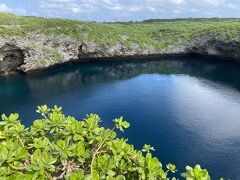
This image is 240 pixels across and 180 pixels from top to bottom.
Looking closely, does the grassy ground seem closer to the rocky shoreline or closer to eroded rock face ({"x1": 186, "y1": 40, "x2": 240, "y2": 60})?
the rocky shoreline

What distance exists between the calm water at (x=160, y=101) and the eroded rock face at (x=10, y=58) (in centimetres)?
515

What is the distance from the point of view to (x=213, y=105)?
48594 millimetres

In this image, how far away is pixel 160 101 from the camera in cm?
5022

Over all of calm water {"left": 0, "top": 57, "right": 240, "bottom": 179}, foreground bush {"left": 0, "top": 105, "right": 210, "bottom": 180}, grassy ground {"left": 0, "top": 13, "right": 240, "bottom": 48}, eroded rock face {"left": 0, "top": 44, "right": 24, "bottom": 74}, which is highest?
foreground bush {"left": 0, "top": 105, "right": 210, "bottom": 180}

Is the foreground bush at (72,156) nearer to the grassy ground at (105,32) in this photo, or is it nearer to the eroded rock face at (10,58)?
the eroded rock face at (10,58)

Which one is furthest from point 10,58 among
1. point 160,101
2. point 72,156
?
point 72,156

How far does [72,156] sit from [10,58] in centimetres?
6524

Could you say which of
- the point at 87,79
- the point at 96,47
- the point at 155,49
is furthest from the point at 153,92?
the point at 155,49

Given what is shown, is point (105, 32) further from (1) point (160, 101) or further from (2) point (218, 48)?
(1) point (160, 101)

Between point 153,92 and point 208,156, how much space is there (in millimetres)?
25509

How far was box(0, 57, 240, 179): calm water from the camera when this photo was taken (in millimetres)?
33406

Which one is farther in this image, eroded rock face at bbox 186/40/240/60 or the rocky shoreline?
eroded rock face at bbox 186/40/240/60

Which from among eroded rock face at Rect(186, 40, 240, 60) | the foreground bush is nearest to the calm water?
eroded rock face at Rect(186, 40, 240, 60)

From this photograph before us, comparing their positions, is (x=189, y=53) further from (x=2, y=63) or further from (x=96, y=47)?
(x=2, y=63)
